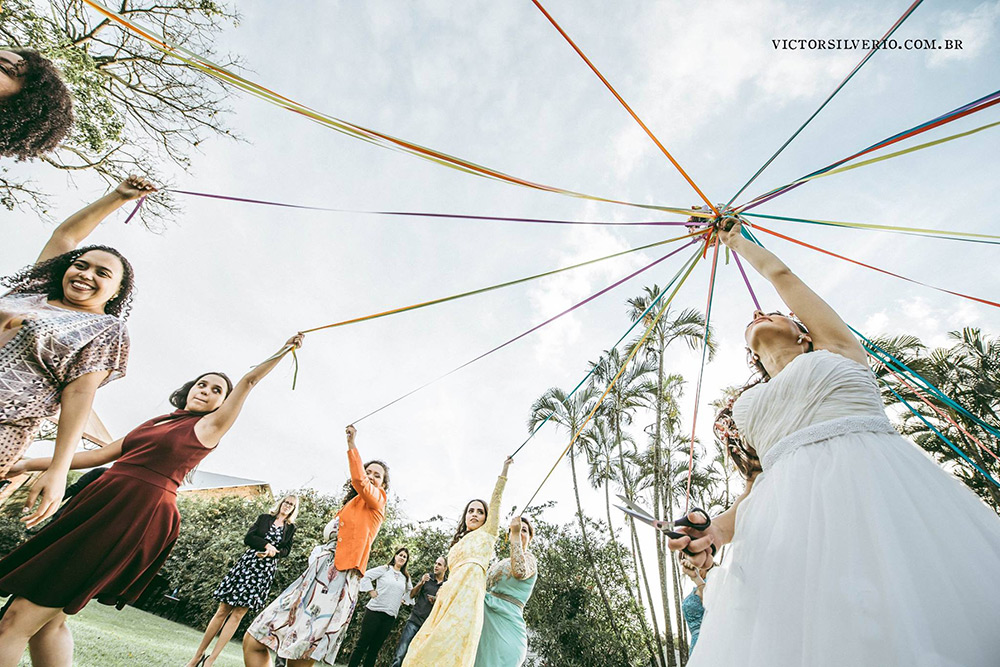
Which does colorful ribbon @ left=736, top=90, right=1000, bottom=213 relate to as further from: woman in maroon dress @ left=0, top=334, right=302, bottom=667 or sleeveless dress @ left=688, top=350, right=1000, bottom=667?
woman in maroon dress @ left=0, top=334, right=302, bottom=667

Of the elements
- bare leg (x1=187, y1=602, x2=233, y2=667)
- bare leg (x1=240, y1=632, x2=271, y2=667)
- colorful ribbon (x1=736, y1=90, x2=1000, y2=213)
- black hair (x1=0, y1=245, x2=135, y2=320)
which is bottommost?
bare leg (x1=187, y1=602, x2=233, y2=667)

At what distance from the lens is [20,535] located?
12.8 meters

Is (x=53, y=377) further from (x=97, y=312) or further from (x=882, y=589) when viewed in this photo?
(x=882, y=589)

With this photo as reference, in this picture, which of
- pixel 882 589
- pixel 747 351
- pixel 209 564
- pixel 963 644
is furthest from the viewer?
pixel 209 564

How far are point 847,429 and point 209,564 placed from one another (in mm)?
14510

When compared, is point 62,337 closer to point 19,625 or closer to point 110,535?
point 110,535

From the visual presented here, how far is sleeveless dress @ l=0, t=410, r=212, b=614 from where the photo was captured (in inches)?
68.4

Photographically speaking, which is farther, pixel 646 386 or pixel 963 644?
pixel 646 386

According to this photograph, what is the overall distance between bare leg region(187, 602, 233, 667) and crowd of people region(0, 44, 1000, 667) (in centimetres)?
204

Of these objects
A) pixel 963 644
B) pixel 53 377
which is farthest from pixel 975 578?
pixel 53 377

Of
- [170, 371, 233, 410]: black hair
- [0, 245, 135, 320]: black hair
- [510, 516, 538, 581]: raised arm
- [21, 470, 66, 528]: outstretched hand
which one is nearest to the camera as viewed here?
[21, 470, 66, 528]: outstretched hand

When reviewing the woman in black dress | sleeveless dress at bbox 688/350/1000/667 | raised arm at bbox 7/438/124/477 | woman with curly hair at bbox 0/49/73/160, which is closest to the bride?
sleeveless dress at bbox 688/350/1000/667

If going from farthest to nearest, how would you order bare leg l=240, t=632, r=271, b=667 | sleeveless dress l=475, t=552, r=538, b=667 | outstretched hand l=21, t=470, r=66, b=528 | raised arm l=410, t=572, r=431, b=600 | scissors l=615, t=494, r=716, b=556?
1. raised arm l=410, t=572, r=431, b=600
2. sleeveless dress l=475, t=552, r=538, b=667
3. bare leg l=240, t=632, r=271, b=667
4. outstretched hand l=21, t=470, r=66, b=528
5. scissors l=615, t=494, r=716, b=556

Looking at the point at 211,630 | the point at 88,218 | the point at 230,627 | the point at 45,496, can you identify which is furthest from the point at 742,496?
the point at 230,627
